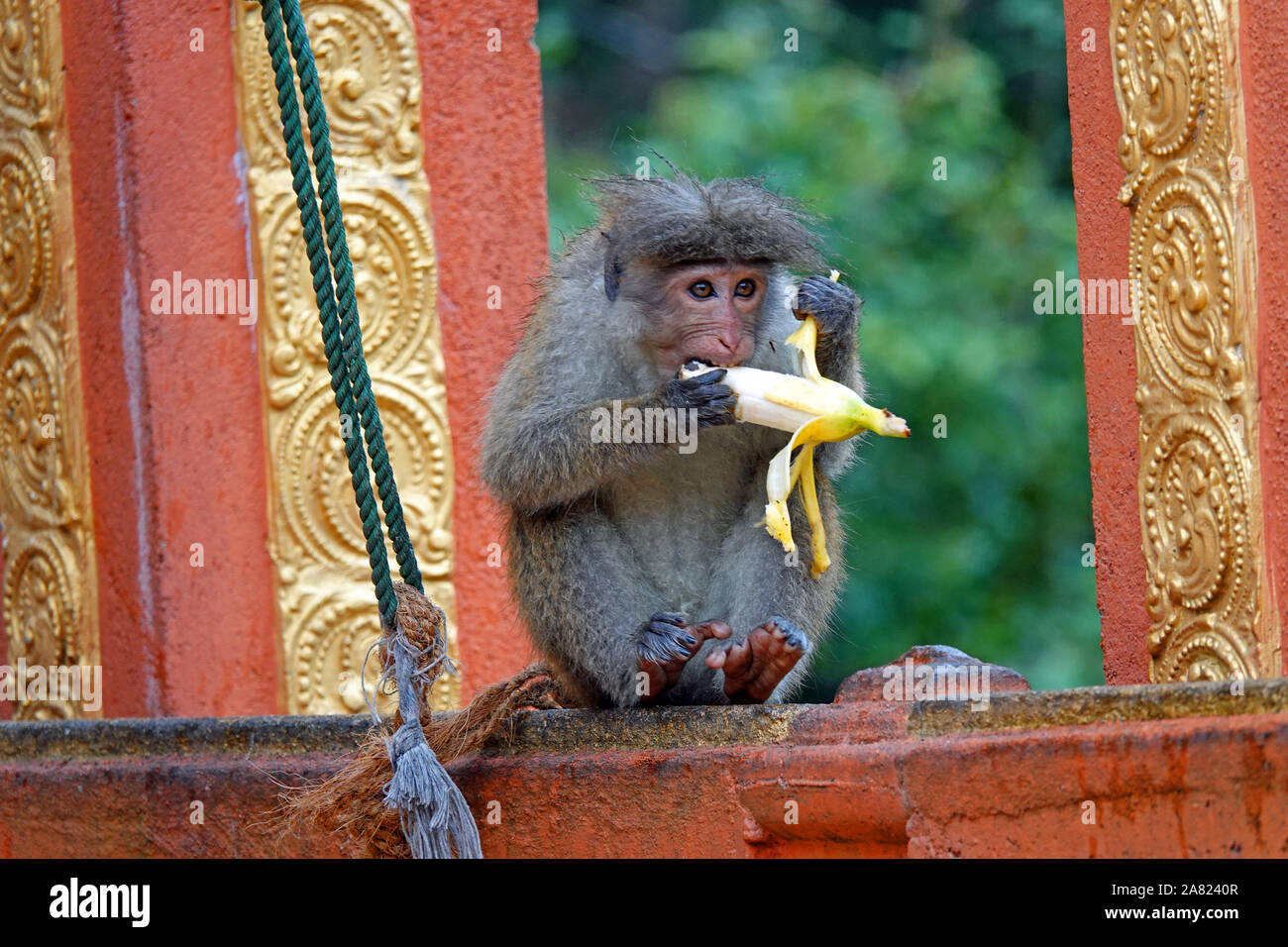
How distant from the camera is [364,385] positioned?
346 cm

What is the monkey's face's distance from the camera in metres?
4.38

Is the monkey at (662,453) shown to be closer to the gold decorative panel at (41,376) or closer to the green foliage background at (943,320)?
the gold decorative panel at (41,376)

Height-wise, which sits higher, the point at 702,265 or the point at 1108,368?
the point at 702,265

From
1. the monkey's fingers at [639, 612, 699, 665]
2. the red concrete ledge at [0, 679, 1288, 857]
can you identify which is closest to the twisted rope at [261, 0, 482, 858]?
the red concrete ledge at [0, 679, 1288, 857]

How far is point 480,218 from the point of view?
5.68 m

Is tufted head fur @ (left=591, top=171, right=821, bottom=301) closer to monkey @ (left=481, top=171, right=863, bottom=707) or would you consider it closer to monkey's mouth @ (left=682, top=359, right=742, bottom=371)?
monkey @ (left=481, top=171, right=863, bottom=707)

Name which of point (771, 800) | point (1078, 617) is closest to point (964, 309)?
point (1078, 617)

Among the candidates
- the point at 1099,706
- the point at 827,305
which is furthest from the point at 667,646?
the point at 1099,706

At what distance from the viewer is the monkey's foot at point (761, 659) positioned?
3.93 m

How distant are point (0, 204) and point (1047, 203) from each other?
23.7 ft

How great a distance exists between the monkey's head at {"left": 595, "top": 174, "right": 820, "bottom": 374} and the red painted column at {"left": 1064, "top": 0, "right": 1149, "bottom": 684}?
74 cm

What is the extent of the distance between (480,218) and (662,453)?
1.65 meters

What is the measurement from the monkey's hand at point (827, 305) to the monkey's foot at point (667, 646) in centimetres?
80
